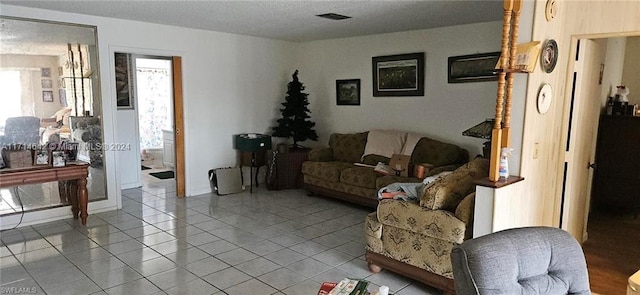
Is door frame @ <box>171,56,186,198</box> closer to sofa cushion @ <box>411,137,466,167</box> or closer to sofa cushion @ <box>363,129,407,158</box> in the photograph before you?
sofa cushion @ <box>363,129,407,158</box>

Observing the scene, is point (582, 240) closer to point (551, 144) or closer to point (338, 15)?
point (551, 144)

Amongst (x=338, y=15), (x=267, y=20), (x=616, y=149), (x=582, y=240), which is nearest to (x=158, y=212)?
(x=267, y=20)

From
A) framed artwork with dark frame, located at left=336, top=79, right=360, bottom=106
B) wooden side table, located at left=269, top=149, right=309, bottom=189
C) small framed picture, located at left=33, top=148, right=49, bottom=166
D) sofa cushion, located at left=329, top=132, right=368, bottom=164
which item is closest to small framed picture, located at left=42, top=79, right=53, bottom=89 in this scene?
small framed picture, located at left=33, top=148, right=49, bottom=166

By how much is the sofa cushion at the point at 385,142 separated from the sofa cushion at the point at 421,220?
2.29 meters

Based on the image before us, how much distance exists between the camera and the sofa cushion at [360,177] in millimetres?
4977

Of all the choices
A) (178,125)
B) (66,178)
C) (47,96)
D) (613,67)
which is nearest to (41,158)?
(66,178)

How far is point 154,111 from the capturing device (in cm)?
863

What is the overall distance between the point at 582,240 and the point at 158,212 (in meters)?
4.68

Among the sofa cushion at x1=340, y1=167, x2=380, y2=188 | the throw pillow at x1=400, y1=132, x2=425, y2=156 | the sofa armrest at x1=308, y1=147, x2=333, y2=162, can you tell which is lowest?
the sofa cushion at x1=340, y1=167, x2=380, y2=188

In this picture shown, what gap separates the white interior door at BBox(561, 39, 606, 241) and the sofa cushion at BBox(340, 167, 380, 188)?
6.84 feet

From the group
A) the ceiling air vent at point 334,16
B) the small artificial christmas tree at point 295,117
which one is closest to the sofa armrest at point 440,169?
the ceiling air vent at point 334,16

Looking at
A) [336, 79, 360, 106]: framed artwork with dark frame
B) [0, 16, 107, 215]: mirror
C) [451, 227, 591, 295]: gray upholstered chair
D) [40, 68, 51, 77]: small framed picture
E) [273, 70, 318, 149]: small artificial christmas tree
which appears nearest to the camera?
[451, 227, 591, 295]: gray upholstered chair

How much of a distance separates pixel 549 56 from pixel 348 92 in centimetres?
366

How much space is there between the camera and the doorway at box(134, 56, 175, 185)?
8227 mm
